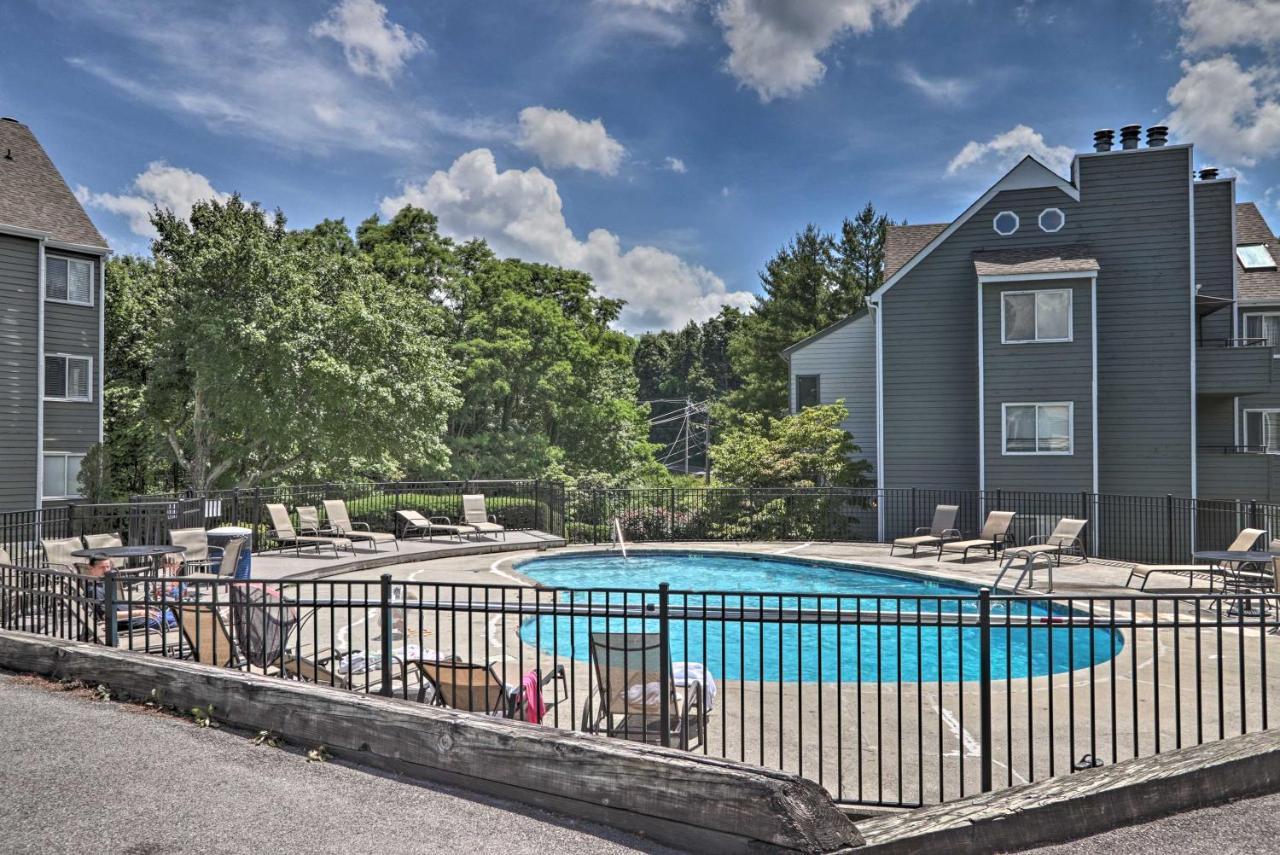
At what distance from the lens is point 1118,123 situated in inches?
891

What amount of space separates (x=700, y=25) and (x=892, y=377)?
1069 centimetres

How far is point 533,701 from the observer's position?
6.46 meters

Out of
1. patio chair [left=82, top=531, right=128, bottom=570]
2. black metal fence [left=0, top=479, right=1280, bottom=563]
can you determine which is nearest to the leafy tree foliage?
black metal fence [left=0, top=479, right=1280, bottom=563]

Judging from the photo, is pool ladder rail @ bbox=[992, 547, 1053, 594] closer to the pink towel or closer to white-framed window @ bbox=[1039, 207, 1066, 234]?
the pink towel

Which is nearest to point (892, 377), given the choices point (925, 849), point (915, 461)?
point (915, 461)

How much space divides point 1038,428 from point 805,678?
15310 millimetres

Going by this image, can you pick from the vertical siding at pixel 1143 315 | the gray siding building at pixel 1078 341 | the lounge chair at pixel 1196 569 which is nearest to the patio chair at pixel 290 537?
the lounge chair at pixel 1196 569

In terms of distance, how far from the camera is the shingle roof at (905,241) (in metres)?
27.4

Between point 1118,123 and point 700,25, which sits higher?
point 700,25

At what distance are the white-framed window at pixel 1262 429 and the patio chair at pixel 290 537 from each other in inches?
989

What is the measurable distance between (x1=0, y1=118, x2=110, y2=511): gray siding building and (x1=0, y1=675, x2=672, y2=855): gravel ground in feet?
69.0

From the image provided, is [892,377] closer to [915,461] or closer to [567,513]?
[915,461]

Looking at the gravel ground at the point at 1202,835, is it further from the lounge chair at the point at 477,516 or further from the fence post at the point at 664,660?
the lounge chair at the point at 477,516

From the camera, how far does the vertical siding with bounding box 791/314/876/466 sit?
27609mm
